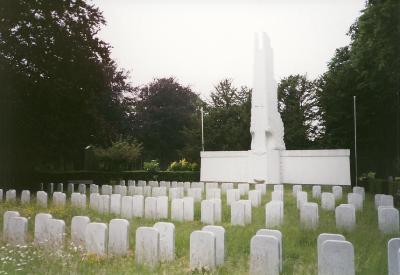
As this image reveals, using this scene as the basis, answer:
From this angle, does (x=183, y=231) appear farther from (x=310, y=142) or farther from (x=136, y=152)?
(x=310, y=142)

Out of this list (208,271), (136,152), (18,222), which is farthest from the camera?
(136,152)

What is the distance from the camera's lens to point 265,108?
80.8 ft

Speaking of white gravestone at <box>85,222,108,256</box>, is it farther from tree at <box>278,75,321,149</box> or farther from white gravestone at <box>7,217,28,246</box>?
tree at <box>278,75,321,149</box>

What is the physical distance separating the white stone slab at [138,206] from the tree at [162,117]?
32908 mm

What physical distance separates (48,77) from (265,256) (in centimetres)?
1718

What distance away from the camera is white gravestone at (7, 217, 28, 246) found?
799cm

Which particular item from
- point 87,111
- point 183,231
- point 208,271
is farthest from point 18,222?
point 87,111

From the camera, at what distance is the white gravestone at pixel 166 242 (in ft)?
22.0

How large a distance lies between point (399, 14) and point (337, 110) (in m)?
20.6

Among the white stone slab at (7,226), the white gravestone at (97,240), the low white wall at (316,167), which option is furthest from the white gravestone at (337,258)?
the low white wall at (316,167)

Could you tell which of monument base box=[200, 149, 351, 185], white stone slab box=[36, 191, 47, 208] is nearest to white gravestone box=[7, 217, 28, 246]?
white stone slab box=[36, 191, 47, 208]

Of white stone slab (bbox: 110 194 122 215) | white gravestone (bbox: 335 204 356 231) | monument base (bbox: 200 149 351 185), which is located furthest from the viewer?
monument base (bbox: 200 149 351 185)

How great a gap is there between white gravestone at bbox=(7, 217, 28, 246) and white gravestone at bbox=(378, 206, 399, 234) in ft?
25.2

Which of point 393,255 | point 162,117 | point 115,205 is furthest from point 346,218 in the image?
point 162,117
